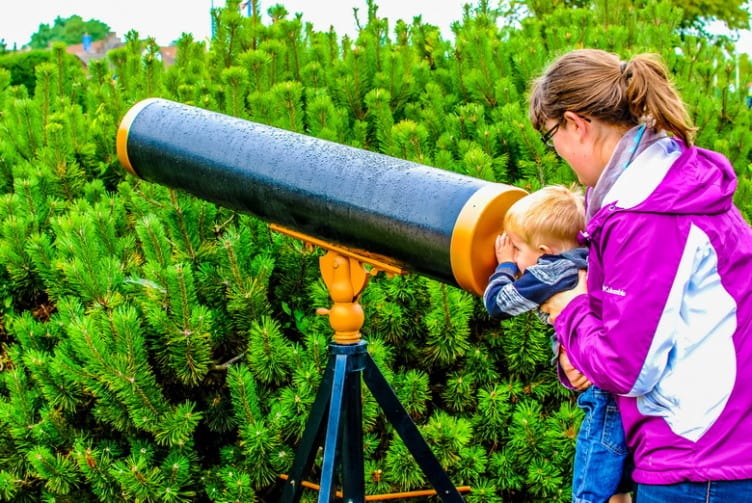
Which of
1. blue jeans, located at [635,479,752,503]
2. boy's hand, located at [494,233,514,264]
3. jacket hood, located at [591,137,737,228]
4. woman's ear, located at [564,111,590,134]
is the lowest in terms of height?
blue jeans, located at [635,479,752,503]

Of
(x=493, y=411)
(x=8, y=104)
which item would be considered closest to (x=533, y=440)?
(x=493, y=411)

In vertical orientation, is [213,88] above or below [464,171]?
above

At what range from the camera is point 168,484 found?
304cm

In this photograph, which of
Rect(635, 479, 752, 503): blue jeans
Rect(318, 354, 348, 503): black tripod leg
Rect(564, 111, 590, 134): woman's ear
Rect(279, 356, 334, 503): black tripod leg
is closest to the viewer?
Rect(635, 479, 752, 503): blue jeans

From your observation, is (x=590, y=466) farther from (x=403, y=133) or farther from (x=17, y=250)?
(x=17, y=250)

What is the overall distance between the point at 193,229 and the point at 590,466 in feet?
6.19

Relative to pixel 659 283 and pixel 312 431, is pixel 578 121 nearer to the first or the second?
pixel 659 283

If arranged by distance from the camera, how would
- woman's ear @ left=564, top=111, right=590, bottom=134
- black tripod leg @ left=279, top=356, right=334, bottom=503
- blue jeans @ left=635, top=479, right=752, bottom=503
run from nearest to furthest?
blue jeans @ left=635, top=479, right=752, bottom=503
woman's ear @ left=564, top=111, right=590, bottom=134
black tripod leg @ left=279, top=356, right=334, bottom=503

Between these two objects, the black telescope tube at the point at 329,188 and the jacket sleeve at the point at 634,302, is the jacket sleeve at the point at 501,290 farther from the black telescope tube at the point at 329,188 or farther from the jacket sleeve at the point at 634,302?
the jacket sleeve at the point at 634,302

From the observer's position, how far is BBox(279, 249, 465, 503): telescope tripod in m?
2.28

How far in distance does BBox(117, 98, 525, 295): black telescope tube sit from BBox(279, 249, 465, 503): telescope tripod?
0.31 feet

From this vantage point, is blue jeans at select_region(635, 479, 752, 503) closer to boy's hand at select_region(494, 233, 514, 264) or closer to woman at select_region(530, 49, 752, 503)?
woman at select_region(530, 49, 752, 503)

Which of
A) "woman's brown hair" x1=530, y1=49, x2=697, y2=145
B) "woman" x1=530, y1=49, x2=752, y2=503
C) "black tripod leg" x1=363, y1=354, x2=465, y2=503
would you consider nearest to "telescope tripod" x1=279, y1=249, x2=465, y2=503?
"black tripod leg" x1=363, y1=354, x2=465, y2=503

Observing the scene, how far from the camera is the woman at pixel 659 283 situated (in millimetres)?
1595
